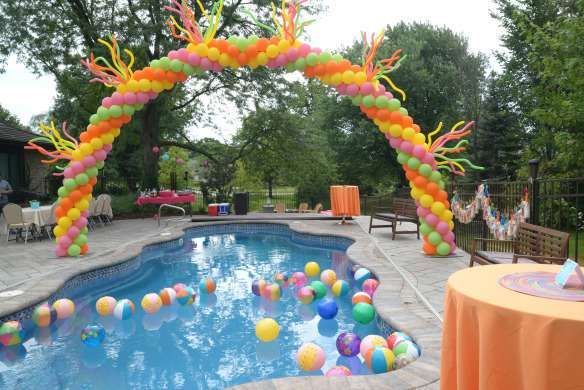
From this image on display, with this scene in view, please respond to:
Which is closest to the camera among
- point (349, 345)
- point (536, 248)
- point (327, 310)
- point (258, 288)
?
point (349, 345)

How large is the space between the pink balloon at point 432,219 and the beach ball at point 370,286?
2.03 meters

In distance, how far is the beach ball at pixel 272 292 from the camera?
6.89m

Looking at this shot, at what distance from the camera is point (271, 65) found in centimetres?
895

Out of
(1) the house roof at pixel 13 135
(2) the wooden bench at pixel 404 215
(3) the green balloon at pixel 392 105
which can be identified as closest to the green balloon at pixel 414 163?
(3) the green balloon at pixel 392 105

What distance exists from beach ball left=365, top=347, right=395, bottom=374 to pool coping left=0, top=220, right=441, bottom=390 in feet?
1.02

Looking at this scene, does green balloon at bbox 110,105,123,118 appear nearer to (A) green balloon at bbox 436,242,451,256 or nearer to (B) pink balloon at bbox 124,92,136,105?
(B) pink balloon at bbox 124,92,136,105

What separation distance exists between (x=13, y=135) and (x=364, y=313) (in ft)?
69.3

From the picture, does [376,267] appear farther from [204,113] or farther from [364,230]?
[204,113]

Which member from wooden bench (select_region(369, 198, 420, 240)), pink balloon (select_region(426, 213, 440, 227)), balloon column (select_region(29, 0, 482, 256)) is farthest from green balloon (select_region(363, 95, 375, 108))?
wooden bench (select_region(369, 198, 420, 240))

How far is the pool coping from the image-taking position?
3.47 m

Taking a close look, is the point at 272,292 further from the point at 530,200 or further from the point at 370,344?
the point at 530,200

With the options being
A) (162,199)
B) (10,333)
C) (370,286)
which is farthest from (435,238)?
(162,199)

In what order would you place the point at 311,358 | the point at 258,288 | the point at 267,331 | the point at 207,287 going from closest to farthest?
the point at 311,358, the point at 267,331, the point at 258,288, the point at 207,287

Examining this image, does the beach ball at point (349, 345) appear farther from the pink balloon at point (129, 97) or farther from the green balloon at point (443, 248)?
the pink balloon at point (129, 97)
